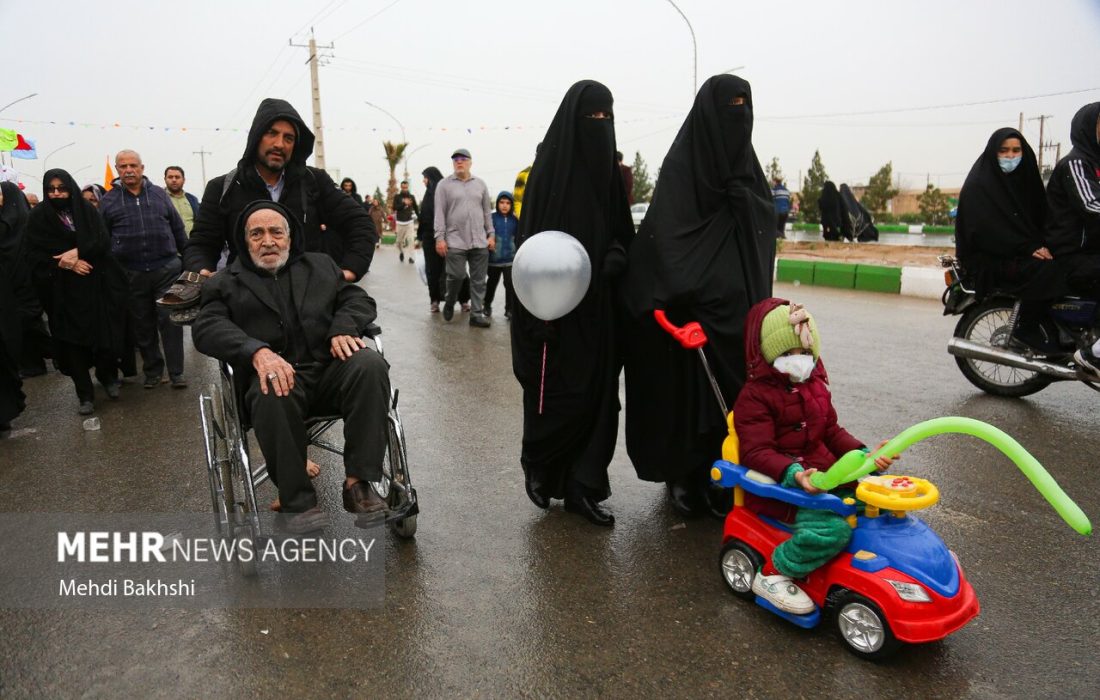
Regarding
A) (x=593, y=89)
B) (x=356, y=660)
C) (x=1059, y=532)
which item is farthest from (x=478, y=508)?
(x=1059, y=532)

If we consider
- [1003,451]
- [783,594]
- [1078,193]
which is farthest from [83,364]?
[1078,193]

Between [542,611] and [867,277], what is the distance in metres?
10.6

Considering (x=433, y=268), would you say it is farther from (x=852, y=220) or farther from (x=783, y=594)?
(x=852, y=220)

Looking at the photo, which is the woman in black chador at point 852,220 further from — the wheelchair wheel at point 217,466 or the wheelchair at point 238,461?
the wheelchair wheel at point 217,466

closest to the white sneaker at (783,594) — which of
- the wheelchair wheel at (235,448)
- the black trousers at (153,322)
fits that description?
the wheelchair wheel at (235,448)

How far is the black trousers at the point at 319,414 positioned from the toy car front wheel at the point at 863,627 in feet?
Result: 5.98

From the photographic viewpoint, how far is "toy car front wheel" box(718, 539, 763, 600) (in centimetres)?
295

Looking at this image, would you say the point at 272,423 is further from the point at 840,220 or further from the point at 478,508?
the point at 840,220

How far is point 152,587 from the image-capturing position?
3146 millimetres

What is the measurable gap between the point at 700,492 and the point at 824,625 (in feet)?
3.50

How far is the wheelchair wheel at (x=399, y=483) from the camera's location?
10.7 feet

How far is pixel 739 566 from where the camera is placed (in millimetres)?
3021

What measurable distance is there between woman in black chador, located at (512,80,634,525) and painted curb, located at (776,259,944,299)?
889 centimetres

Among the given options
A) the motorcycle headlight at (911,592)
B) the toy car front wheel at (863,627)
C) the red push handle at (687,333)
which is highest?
the red push handle at (687,333)
